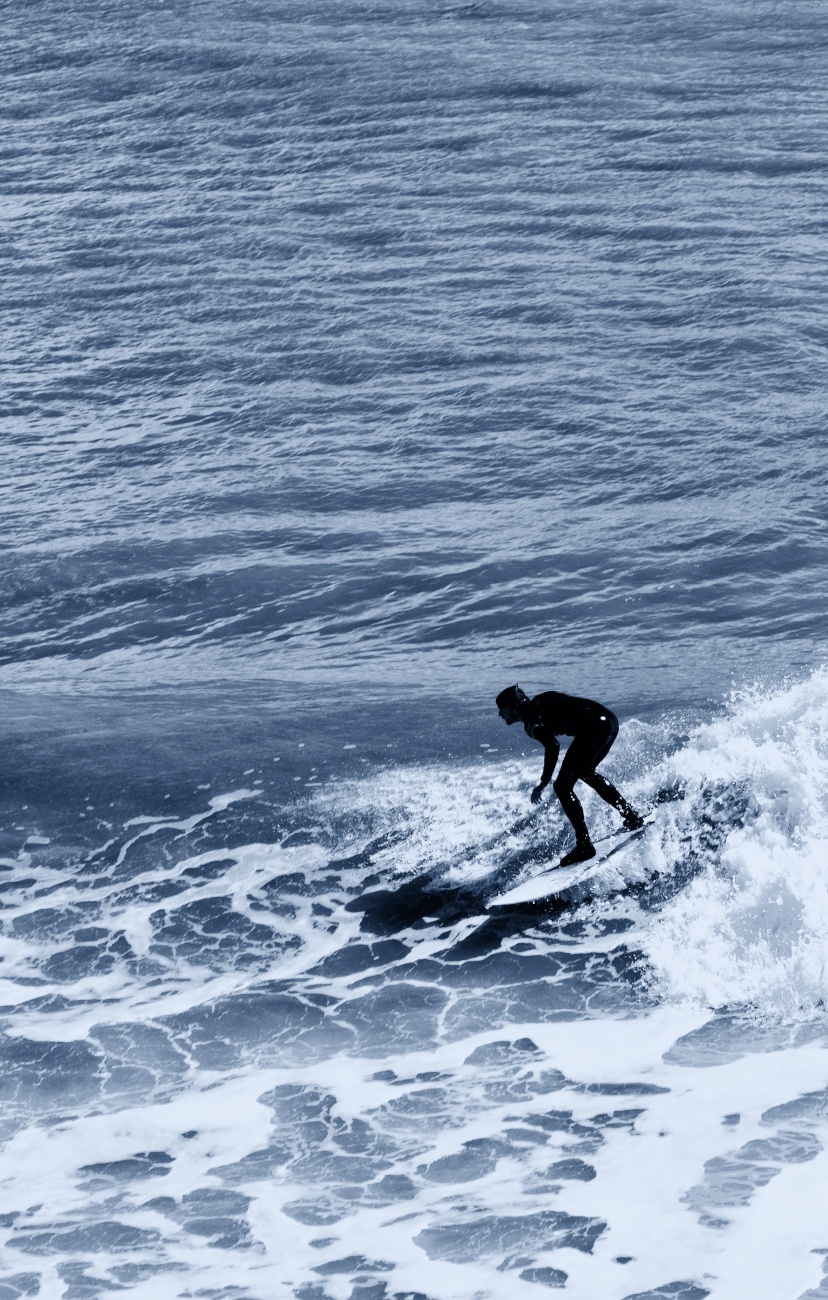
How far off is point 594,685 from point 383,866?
13.8 feet

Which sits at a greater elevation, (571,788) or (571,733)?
(571,733)

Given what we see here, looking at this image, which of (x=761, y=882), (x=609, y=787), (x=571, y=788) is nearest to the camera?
(x=571, y=788)

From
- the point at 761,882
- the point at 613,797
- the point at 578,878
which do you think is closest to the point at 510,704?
the point at 613,797

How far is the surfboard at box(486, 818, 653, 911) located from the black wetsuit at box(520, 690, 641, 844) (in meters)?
1.12

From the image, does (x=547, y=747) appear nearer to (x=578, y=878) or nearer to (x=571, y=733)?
(x=571, y=733)

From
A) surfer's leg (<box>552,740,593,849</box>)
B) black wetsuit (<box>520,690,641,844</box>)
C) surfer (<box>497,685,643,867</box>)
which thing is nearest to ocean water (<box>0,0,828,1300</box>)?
surfer's leg (<box>552,740,593,849</box>)

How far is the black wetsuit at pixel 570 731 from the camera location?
11.5 m

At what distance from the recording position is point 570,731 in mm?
11734

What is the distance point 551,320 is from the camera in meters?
27.3

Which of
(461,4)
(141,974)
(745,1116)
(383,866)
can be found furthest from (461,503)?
(461,4)

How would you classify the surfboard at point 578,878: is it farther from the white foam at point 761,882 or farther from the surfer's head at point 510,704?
the surfer's head at point 510,704

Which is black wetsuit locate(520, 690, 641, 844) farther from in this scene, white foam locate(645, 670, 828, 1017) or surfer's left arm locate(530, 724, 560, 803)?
white foam locate(645, 670, 828, 1017)

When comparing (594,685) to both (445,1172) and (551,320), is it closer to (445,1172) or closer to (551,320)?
(445,1172)

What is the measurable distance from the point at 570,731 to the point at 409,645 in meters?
7.20
